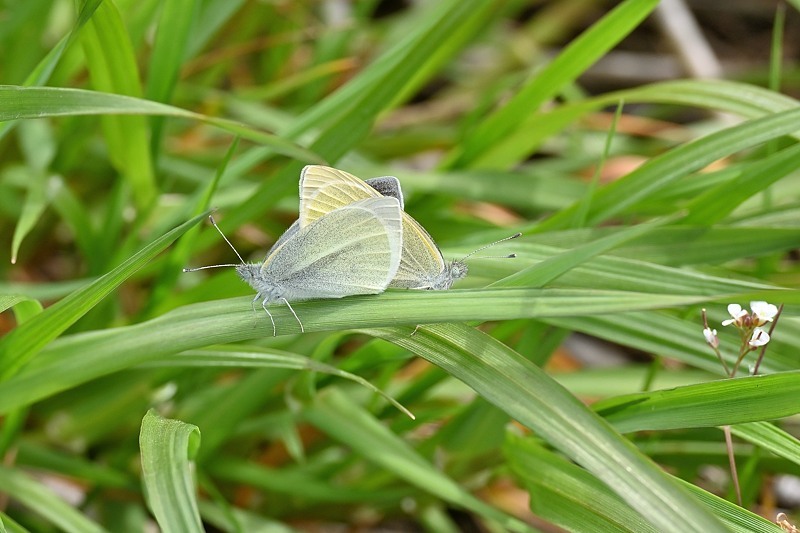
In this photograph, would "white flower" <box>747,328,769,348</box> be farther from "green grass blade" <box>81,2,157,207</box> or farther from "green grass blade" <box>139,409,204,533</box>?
"green grass blade" <box>81,2,157,207</box>

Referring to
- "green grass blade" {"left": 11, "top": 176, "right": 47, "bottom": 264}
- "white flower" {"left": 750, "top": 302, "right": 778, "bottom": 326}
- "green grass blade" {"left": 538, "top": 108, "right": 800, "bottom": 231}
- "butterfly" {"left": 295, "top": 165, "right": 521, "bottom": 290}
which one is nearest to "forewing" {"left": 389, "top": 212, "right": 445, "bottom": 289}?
"butterfly" {"left": 295, "top": 165, "right": 521, "bottom": 290}

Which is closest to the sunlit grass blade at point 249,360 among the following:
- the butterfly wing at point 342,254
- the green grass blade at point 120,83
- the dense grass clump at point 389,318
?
the dense grass clump at point 389,318

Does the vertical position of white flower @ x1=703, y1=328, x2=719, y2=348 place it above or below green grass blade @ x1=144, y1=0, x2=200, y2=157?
above

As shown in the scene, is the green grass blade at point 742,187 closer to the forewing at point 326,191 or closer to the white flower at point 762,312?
the white flower at point 762,312

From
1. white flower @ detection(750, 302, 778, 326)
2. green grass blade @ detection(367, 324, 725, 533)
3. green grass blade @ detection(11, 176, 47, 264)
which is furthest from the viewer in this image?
green grass blade @ detection(11, 176, 47, 264)

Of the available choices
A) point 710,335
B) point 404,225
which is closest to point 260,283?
point 404,225

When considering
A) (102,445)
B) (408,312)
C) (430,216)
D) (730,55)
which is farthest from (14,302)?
(730,55)

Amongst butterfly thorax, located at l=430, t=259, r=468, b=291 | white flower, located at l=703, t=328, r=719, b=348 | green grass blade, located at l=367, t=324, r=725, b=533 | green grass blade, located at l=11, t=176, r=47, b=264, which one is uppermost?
white flower, located at l=703, t=328, r=719, b=348
